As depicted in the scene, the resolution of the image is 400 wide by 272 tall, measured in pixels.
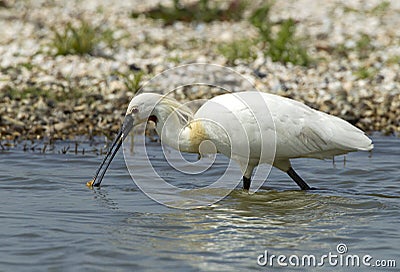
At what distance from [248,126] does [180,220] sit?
118cm

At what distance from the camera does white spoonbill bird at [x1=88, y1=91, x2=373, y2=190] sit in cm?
752

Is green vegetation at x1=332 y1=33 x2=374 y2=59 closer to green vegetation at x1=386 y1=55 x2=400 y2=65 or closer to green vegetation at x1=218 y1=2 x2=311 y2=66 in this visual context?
green vegetation at x1=386 y1=55 x2=400 y2=65

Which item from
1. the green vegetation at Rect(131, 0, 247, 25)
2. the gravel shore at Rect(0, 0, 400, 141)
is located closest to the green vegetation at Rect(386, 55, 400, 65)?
the gravel shore at Rect(0, 0, 400, 141)

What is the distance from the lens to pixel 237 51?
13.4m

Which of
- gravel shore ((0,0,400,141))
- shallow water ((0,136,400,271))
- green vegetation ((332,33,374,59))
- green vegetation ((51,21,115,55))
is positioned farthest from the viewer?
green vegetation ((332,33,374,59))

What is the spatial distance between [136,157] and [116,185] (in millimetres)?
1437

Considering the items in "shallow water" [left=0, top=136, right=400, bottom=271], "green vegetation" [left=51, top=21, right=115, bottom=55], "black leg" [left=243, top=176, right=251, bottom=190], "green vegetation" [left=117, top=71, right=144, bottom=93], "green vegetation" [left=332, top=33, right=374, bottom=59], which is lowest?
"shallow water" [left=0, top=136, right=400, bottom=271]

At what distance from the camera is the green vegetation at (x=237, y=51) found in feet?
43.7

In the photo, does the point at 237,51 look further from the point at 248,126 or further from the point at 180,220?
the point at 180,220

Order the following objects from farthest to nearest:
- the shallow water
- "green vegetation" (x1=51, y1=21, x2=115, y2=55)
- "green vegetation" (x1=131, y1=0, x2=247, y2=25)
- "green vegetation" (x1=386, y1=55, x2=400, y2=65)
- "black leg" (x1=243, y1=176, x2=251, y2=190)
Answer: "green vegetation" (x1=131, y1=0, x2=247, y2=25), "green vegetation" (x1=386, y1=55, x2=400, y2=65), "green vegetation" (x1=51, y1=21, x2=115, y2=55), "black leg" (x1=243, y1=176, x2=251, y2=190), the shallow water

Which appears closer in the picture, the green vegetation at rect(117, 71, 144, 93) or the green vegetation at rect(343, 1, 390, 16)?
the green vegetation at rect(117, 71, 144, 93)

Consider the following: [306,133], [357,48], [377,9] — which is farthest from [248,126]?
[377,9]

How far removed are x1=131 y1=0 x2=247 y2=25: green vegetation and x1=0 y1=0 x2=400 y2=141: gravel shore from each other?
0.19m

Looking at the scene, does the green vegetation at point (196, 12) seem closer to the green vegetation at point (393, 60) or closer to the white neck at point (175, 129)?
the green vegetation at point (393, 60)
